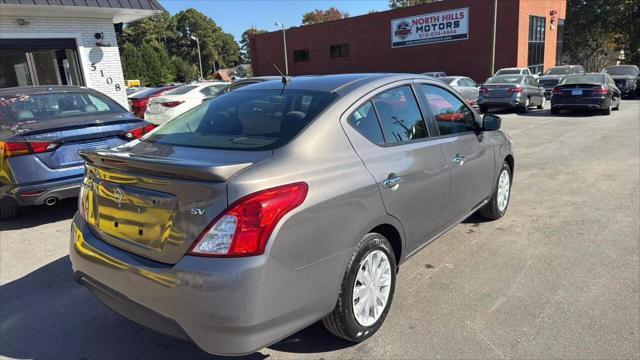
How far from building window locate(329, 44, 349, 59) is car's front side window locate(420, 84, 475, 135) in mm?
35405

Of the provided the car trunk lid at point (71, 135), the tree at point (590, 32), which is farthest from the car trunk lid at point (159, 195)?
the tree at point (590, 32)

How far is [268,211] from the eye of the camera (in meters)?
2.18

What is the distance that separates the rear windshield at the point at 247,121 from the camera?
2.72 meters

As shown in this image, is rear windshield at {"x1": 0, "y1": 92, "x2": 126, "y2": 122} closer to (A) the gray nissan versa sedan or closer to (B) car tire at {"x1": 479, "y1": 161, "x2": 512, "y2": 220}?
(A) the gray nissan versa sedan

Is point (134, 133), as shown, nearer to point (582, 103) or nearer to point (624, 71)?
point (582, 103)

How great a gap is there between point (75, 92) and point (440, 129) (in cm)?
483

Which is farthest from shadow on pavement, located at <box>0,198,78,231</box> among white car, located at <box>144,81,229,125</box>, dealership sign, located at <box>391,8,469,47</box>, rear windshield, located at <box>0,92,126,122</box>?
dealership sign, located at <box>391,8,469,47</box>

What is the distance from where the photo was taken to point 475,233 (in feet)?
15.2

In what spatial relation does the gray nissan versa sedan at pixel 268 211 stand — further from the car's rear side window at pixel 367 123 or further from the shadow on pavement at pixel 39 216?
the shadow on pavement at pixel 39 216

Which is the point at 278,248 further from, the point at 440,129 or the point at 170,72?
the point at 170,72

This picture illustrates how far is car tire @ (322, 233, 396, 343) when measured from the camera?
2.62m

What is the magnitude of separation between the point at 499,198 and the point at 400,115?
221 centimetres

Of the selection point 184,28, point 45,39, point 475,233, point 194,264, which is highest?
point 184,28

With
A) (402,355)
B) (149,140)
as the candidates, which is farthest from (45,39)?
(402,355)
